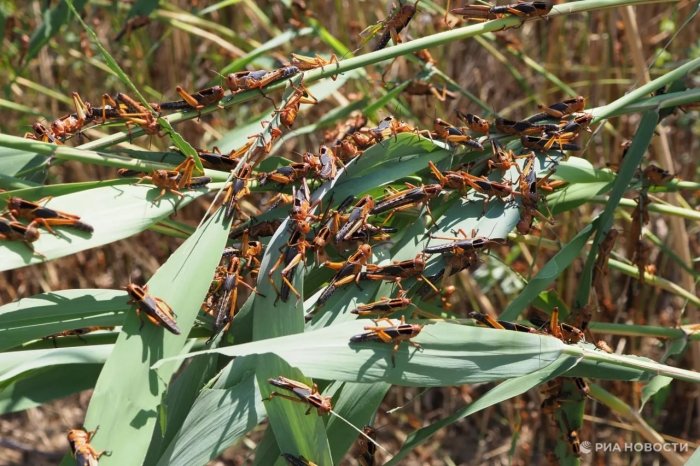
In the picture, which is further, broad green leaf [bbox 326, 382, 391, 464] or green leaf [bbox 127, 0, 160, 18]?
green leaf [bbox 127, 0, 160, 18]

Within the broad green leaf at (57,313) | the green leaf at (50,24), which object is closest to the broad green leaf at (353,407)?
the broad green leaf at (57,313)

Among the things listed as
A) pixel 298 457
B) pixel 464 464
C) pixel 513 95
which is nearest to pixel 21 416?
pixel 464 464

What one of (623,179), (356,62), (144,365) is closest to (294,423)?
(144,365)

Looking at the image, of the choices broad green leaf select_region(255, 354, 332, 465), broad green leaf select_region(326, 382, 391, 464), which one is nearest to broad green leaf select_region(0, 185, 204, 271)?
broad green leaf select_region(255, 354, 332, 465)

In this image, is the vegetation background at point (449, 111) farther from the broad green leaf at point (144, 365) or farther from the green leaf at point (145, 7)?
the broad green leaf at point (144, 365)

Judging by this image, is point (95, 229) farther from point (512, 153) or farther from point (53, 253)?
point (512, 153)

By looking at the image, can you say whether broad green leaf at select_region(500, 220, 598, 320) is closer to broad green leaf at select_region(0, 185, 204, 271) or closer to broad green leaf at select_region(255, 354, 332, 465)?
broad green leaf at select_region(255, 354, 332, 465)

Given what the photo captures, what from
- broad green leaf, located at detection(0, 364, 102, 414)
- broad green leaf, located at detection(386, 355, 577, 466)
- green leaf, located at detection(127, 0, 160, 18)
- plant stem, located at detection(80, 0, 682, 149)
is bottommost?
broad green leaf, located at detection(386, 355, 577, 466)

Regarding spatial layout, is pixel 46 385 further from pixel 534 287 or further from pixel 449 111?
pixel 449 111
